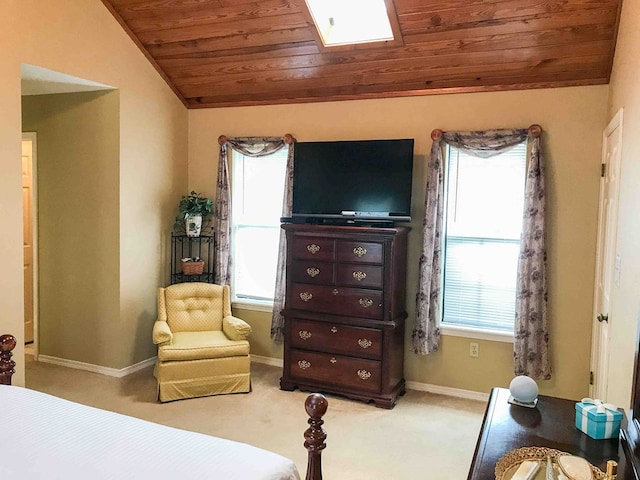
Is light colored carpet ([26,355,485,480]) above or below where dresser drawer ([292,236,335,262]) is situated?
below

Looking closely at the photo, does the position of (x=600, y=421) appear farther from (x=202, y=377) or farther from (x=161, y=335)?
(x=161, y=335)

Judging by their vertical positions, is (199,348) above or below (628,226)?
below

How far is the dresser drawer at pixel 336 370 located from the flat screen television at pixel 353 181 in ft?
3.48

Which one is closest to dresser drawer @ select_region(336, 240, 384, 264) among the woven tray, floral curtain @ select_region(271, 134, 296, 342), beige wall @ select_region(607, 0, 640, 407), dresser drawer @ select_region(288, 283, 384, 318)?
dresser drawer @ select_region(288, 283, 384, 318)

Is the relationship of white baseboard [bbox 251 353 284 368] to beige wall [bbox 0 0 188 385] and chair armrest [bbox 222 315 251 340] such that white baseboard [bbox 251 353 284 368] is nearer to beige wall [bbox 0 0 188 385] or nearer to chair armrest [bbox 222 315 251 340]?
chair armrest [bbox 222 315 251 340]

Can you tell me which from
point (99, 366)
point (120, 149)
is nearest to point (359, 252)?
point (120, 149)

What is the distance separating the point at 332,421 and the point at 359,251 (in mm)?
1219

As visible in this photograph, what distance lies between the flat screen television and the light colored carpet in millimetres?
1409

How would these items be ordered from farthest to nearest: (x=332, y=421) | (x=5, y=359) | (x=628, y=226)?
(x=332, y=421)
(x=628, y=226)
(x=5, y=359)

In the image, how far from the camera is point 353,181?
421cm

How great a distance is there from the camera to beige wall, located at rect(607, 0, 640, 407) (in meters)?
2.32

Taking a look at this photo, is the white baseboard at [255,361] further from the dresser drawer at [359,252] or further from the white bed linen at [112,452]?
the white bed linen at [112,452]

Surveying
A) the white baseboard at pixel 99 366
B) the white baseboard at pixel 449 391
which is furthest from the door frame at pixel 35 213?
the white baseboard at pixel 449 391

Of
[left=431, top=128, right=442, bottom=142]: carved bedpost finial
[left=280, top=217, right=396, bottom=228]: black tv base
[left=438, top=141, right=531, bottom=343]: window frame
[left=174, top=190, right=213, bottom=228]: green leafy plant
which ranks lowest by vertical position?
[left=438, top=141, right=531, bottom=343]: window frame
